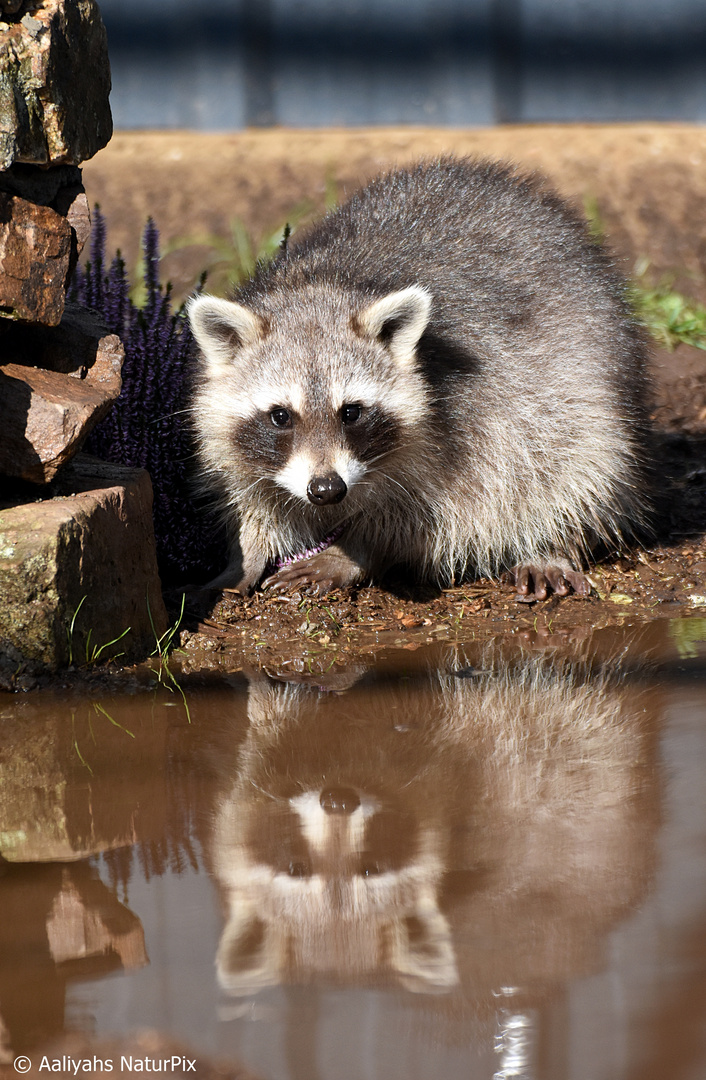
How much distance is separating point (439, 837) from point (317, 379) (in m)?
1.88

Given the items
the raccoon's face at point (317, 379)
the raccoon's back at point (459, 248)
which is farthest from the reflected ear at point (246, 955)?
the raccoon's back at point (459, 248)

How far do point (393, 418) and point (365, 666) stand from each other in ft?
2.85

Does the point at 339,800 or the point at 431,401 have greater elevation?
the point at 431,401

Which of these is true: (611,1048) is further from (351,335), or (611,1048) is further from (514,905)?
(351,335)

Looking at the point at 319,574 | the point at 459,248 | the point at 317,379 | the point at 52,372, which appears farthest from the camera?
the point at 459,248

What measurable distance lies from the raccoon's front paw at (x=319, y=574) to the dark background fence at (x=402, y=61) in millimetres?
3832

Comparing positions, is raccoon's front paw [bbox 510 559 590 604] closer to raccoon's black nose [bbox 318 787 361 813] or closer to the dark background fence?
raccoon's black nose [bbox 318 787 361 813]

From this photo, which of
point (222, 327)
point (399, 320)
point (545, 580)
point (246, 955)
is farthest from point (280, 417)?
point (246, 955)

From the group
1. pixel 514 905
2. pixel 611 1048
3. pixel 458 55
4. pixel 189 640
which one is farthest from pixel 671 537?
pixel 458 55

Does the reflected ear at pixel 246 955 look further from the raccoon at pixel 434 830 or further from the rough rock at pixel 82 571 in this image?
the rough rock at pixel 82 571

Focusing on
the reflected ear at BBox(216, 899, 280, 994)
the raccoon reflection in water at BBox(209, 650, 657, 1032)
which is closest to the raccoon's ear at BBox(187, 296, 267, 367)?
the raccoon reflection in water at BBox(209, 650, 657, 1032)

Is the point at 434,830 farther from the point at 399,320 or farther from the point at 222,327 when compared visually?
the point at 222,327

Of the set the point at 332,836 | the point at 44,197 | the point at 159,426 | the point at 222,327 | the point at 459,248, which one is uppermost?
the point at 44,197

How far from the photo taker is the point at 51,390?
126 inches
